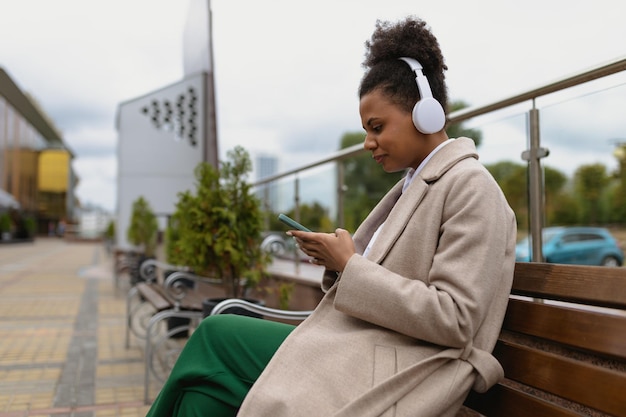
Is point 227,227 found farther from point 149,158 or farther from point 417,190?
point 149,158

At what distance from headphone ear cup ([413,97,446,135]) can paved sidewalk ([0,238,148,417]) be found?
8.87 ft

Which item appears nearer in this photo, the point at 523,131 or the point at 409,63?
the point at 409,63

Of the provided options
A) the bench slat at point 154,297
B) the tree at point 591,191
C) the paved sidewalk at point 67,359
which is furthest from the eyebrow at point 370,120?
the tree at point 591,191

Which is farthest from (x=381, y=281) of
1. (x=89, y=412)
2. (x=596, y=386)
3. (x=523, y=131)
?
(x=89, y=412)

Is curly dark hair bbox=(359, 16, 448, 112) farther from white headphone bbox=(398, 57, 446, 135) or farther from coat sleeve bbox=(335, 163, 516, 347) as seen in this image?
coat sleeve bbox=(335, 163, 516, 347)

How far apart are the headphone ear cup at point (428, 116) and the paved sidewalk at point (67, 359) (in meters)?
2.70

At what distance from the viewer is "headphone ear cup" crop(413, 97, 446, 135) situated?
5.24 feet

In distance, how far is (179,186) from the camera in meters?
16.4

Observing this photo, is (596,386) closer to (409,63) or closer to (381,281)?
(381,281)

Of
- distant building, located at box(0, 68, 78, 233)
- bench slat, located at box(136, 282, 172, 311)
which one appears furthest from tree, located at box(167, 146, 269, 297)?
distant building, located at box(0, 68, 78, 233)

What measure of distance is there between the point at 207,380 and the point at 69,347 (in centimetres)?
436

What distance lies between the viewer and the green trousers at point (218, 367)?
5.27 ft

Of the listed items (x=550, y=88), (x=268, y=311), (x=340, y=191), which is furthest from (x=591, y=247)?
(x=268, y=311)

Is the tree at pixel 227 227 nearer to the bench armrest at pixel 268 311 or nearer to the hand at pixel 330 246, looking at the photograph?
the bench armrest at pixel 268 311
